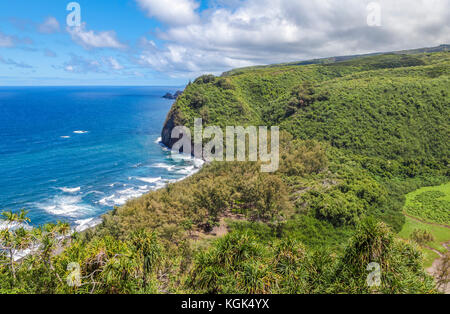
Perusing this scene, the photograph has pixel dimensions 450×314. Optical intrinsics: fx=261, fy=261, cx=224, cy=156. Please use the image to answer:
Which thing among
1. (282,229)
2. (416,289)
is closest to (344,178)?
(282,229)

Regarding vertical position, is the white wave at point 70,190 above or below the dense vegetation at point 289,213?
below

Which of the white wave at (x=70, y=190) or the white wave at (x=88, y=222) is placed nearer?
the white wave at (x=88, y=222)

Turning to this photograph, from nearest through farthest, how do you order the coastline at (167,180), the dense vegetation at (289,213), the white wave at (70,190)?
the dense vegetation at (289,213) → the coastline at (167,180) → the white wave at (70,190)

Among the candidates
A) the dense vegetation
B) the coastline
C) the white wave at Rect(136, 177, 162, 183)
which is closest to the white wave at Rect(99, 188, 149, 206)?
Answer: the coastline

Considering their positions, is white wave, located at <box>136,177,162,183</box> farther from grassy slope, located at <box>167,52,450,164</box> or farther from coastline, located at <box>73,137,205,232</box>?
grassy slope, located at <box>167,52,450,164</box>

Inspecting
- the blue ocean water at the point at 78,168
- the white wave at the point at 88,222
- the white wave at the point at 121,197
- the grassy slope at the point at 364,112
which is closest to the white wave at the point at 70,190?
the blue ocean water at the point at 78,168

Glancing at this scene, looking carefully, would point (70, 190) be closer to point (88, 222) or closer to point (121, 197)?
point (121, 197)

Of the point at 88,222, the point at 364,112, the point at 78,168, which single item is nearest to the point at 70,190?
the point at 78,168

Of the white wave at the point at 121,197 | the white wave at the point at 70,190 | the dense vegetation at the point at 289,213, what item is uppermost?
the dense vegetation at the point at 289,213

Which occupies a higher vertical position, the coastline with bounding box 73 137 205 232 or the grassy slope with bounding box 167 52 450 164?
the grassy slope with bounding box 167 52 450 164

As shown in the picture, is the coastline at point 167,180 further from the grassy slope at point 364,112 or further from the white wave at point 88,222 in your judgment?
the grassy slope at point 364,112
